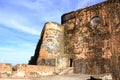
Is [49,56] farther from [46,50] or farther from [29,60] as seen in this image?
[29,60]

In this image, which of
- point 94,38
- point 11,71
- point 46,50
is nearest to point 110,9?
point 94,38

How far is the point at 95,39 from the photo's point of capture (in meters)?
14.8

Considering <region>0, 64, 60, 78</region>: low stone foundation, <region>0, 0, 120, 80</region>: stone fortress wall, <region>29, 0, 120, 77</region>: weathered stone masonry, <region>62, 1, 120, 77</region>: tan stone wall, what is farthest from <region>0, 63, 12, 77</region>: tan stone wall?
<region>62, 1, 120, 77</region>: tan stone wall

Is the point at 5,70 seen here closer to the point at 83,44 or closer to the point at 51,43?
the point at 51,43

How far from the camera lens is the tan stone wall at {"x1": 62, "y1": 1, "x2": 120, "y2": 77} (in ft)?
45.1

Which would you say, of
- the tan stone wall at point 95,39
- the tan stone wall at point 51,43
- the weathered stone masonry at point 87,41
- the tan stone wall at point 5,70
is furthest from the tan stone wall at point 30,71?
the tan stone wall at point 95,39

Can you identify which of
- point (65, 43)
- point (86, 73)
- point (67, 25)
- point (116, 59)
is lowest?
point (86, 73)

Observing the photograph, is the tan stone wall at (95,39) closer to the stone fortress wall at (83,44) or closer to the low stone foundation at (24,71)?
the stone fortress wall at (83,44)

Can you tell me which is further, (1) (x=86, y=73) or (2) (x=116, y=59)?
(1) (x=86, y=73)

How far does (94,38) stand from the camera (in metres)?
14.9

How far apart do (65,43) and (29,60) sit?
461 cm

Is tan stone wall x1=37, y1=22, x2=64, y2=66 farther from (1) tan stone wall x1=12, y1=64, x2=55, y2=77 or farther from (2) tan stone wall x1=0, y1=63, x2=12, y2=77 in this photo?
(2) tan stone wall x1=0, y1=63, x2=12, y2=77

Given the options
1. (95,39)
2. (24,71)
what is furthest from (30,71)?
(95,39)

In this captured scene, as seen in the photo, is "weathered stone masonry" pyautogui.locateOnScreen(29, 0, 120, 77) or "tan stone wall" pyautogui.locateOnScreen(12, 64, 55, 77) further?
"weathered stone masonry" pyautogui.locateOnScreen(29, 0, 120, 77)
